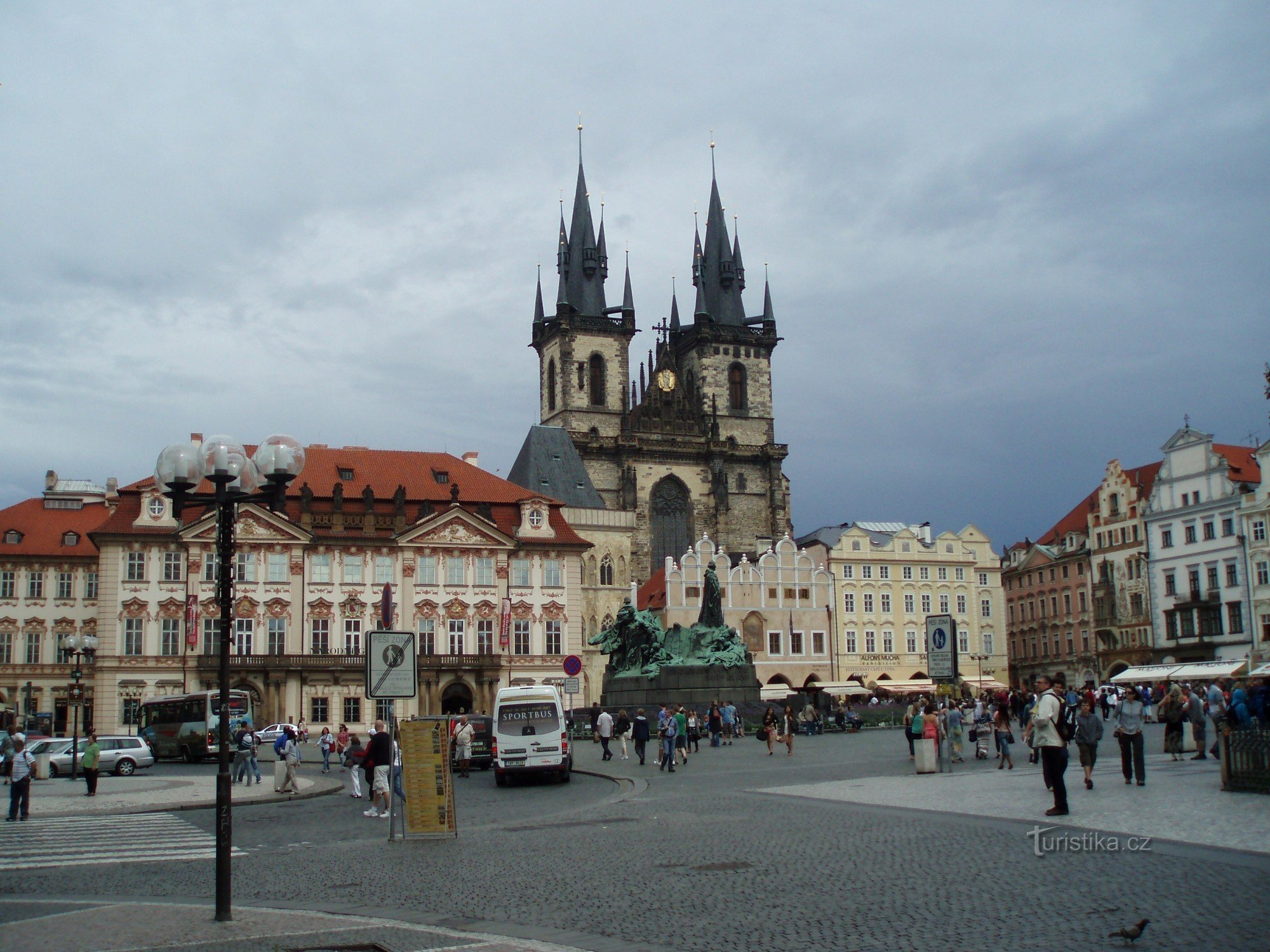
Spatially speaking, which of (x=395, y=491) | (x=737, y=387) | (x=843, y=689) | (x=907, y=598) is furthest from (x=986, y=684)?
(x=737, y=387)

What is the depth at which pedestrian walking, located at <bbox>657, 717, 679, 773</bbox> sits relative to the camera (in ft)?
90.8

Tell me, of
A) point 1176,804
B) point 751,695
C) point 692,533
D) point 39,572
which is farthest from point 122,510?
point 1176,804

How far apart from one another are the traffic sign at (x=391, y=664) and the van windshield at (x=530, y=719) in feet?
34.5

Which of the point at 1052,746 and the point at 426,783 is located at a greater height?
the point at 1052,746

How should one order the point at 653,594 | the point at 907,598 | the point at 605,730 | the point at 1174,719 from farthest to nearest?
1. the point at 907,598
2. the point at 653,594
3. the point at 605,730
4. the point at 1174,719

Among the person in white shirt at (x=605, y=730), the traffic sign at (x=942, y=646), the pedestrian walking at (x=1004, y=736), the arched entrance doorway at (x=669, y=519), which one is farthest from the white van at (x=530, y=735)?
the arched entrance doorway at (x=669, y=519)

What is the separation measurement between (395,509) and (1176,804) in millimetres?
51050


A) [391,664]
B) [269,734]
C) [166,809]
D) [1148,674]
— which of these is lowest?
[269,734]

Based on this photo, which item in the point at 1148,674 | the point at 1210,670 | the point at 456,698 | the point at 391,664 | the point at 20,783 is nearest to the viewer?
the point at 391,664

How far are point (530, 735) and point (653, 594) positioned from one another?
58697mm

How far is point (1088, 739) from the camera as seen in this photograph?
18594 mm

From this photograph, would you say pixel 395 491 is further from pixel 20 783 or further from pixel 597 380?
pixel 20 783

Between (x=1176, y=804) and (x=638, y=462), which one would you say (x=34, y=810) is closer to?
(x=1176, y=804)

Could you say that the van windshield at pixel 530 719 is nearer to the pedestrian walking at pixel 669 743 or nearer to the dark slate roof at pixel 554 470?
the pedestrian walking at pixel 669 743
